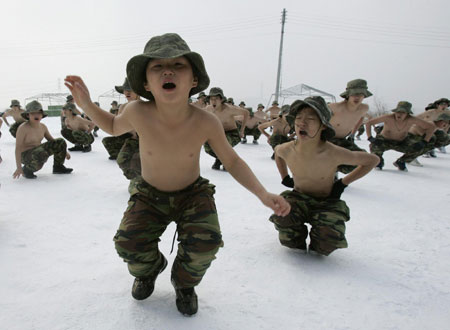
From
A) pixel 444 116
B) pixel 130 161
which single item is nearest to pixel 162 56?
pixel 130 161

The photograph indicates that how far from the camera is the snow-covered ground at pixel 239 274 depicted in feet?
5.53

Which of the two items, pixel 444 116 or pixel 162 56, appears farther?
pixel 444 116

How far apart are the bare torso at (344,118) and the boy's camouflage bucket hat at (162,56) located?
12.1 feet

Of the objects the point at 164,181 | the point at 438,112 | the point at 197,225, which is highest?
the point at 164,181

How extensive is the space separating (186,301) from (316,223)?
48.4 inches

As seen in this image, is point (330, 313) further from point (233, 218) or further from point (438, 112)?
point (438, 112)

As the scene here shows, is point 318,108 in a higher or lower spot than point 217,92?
higher

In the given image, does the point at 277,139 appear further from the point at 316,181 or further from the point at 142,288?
the point at 142,288

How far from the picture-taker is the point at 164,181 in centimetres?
189

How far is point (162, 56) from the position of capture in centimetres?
156

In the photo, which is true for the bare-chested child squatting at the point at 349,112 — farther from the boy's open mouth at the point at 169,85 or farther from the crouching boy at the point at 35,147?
the crouching boy at the point at 35,147

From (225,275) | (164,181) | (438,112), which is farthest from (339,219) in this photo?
(438,112)

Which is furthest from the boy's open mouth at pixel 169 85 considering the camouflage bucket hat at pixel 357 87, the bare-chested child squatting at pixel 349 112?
the camouflage bucket hat at pixel 357 87

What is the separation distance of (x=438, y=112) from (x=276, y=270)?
7459mm
